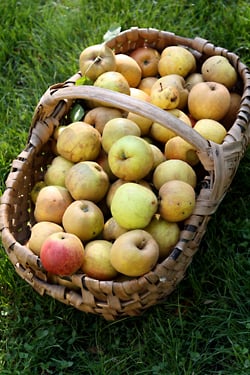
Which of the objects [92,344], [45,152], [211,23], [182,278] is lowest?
[92,344]

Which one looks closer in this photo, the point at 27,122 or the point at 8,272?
the point at 8,272

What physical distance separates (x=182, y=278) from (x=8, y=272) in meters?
0.80

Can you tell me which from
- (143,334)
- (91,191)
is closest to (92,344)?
(143,334)

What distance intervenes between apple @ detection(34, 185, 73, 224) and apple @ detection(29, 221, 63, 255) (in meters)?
0.05

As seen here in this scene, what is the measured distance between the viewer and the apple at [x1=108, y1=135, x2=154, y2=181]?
230 centimetres

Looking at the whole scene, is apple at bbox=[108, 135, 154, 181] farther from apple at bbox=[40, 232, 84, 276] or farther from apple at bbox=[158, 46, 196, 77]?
apple at bbox=[158, 46, 196, 77]

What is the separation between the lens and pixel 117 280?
225 cm

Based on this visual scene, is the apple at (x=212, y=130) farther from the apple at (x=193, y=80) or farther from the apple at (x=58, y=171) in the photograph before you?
the apple at (x=58, y=171)

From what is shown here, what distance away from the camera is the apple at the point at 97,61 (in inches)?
108

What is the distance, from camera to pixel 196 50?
9.74 ft

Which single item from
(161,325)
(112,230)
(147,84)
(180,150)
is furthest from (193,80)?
(161,325)

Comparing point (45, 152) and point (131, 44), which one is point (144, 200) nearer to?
point (45, 152)

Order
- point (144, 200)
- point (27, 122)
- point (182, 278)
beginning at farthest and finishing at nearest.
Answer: point (27, 122) → point (182, 278) → point (144, 200)

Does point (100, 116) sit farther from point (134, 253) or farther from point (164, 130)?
point (134, 253)
